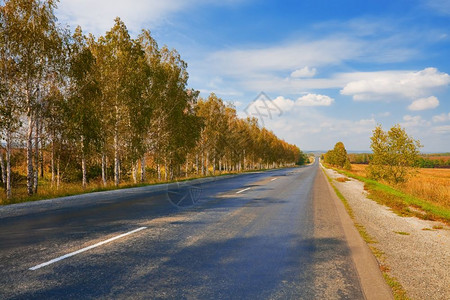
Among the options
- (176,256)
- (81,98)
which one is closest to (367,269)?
(176,256)

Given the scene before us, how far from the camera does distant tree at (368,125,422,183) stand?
80.4 feet

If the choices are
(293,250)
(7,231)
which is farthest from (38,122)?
(293,250)

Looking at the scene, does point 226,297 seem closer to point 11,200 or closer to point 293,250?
point 293,250

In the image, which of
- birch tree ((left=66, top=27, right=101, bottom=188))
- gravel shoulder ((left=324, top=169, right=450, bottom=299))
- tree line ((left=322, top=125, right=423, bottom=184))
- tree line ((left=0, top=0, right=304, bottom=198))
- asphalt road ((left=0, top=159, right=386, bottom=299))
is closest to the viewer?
asphalt road ((left=0, top=159, right=386, bottom=299))

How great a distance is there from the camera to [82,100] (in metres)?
15.4

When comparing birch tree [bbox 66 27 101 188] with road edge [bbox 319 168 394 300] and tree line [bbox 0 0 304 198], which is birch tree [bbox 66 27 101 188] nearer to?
tree line [bbox 0 0 304 198]

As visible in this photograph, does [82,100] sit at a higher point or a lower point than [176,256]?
higher

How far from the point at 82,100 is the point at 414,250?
52.6 feet

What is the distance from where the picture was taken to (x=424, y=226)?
780 cm

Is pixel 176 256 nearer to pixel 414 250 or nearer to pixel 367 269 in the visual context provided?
pixel 367 269

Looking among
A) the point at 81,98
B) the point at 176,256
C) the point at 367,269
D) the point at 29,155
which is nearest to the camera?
the point at 367,269

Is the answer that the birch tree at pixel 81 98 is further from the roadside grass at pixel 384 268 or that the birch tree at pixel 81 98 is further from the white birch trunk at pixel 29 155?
the roadside grass at pixel 384 268

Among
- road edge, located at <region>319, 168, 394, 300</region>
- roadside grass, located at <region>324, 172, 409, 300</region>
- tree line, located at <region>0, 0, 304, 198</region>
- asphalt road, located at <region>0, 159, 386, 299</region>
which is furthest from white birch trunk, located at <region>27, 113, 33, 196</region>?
roadside grass, located at <region>324, 172, 409, 300</region>

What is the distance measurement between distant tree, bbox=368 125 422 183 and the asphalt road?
2063 cm
